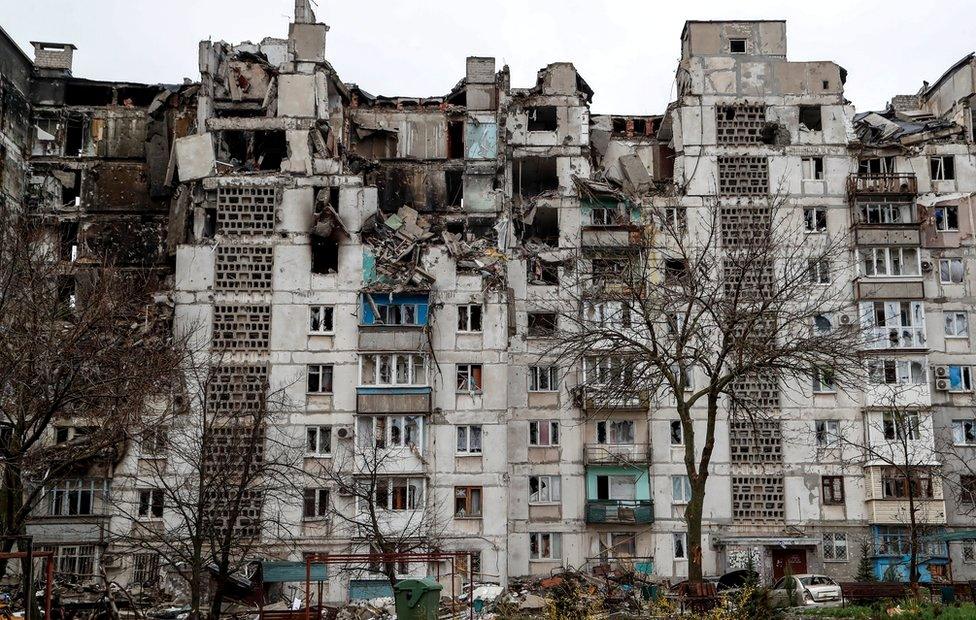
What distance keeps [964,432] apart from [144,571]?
36968mm

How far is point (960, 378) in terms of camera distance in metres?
54.8

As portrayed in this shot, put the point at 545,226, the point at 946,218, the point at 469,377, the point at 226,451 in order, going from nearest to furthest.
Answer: the point at 226,451 → the point at 469,377 → the point at 946,218 → the point at 545,226

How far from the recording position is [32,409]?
34156 mm

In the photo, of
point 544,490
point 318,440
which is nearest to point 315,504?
point 318,440

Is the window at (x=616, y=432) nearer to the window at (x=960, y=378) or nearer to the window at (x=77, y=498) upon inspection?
the window at (x=960, y=378)

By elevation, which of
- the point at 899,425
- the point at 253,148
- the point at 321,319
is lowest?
the point at 899,425

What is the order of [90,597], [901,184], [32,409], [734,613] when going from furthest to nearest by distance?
1. [901,184]
2. [90,597]
3. [32,409]
4. [734,613]

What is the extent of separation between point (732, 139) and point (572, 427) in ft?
52.7

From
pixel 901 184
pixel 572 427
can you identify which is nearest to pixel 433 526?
pixel 572 427

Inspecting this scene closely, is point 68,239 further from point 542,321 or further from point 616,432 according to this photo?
point 616,432

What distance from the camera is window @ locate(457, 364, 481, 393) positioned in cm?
5056

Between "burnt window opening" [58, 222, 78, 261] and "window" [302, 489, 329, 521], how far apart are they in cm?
1692

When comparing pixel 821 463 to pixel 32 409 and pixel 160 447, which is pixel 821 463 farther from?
pixel 32 409

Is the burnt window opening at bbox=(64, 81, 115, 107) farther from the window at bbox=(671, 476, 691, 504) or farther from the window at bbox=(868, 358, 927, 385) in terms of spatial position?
the window at bbox=(868, 358, 927, 385)
